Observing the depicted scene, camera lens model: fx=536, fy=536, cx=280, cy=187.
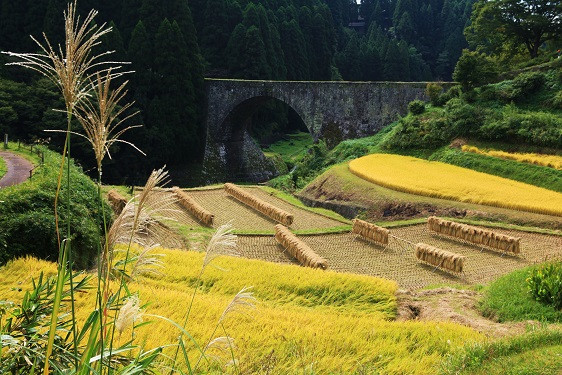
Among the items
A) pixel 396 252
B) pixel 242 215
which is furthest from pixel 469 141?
pixel 396 252

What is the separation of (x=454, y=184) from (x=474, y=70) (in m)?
11.0

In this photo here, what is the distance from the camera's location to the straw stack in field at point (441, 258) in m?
12.1

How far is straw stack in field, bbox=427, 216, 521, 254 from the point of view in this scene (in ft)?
44.2

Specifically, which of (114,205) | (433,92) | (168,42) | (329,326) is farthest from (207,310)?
(168,42)

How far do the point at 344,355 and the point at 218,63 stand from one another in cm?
4718

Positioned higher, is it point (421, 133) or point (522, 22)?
point (522, 22)

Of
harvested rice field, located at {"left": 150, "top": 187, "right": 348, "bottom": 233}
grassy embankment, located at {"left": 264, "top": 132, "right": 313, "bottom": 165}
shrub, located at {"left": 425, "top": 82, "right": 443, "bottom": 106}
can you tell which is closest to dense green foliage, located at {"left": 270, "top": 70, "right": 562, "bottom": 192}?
shrub, located at {"left": 425, "top": 82, "right": 443, "bottom": 106}

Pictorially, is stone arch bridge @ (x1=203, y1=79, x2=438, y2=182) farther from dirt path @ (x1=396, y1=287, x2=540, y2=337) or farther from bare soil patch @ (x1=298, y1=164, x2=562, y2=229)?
dirt path @ (x1=396, y1=287, x2=540, y2=337)

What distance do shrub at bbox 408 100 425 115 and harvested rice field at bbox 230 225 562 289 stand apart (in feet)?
47.4

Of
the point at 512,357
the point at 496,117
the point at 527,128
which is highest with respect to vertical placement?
the point at 496,117

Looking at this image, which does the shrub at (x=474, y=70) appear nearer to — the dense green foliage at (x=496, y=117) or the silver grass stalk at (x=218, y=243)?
the dense green foliage at (x=496, y=117)

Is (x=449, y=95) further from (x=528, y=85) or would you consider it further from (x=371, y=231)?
(x=371, y=231)

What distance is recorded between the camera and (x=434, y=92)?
30.4m

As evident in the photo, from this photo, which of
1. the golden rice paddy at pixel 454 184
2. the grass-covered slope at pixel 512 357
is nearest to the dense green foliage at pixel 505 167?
the golden rice paddy at pixel 454 184
